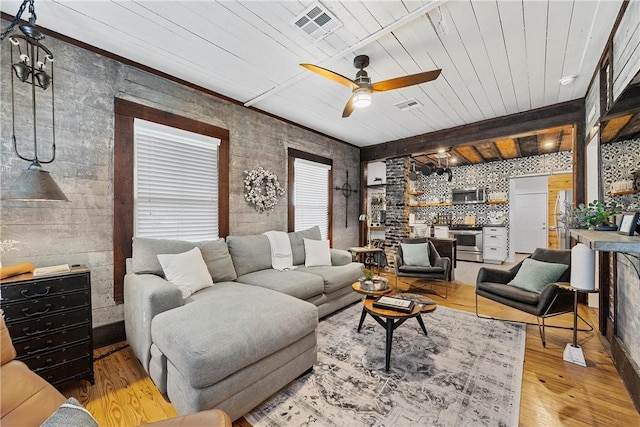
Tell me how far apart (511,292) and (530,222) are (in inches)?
252

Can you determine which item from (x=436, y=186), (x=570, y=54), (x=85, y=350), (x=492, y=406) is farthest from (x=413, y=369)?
(x=436, y=186)

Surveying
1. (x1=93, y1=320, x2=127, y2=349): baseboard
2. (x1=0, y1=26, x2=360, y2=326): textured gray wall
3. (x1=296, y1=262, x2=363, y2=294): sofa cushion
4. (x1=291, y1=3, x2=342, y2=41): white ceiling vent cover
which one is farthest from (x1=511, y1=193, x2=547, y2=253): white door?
(x1=93, y1=320, x2=127, y2=349): baseboard

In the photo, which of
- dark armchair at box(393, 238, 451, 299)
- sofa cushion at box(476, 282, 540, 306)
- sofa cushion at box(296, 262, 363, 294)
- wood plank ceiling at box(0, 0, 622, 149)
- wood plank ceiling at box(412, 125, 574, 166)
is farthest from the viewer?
wood plank ceiling at box(412, 125, 574, 166)

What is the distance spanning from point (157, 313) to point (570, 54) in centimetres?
434

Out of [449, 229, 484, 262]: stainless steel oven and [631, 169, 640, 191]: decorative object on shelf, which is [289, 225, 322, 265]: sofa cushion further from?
[449, 229, 484, 262]: stainless steel oven

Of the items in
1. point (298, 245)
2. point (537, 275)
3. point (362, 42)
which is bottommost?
point (537, 275)

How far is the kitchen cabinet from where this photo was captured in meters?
6.71

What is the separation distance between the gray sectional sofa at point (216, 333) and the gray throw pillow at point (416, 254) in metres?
2.11

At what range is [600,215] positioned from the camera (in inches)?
81.2

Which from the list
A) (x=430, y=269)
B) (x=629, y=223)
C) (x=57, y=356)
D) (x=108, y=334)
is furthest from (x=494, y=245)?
(x=57, y=356)

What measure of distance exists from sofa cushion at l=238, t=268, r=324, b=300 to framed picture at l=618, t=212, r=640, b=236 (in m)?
2.52

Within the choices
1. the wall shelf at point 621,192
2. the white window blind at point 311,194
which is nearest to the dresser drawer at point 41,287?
the white window blind at point 311,194

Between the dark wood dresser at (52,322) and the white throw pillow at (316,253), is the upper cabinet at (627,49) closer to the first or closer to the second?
the white throw pillow at (316,253)

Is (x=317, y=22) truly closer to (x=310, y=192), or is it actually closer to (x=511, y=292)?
(x=310, y=192)
